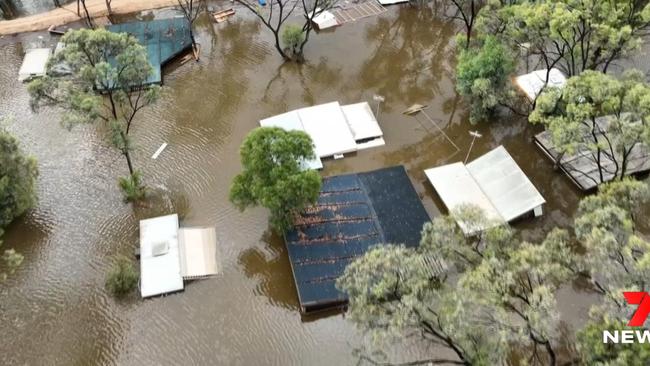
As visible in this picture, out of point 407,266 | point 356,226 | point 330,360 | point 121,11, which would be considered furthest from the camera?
point 121,11

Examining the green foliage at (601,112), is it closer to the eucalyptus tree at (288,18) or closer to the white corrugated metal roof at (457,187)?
the white corrugated metal roof at (457,187)

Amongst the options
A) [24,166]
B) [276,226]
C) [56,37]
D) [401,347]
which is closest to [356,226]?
[276,226]

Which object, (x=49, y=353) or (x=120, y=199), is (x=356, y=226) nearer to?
(x=120, y=199)

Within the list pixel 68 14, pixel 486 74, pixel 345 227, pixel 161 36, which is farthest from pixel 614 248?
pixel 68 14

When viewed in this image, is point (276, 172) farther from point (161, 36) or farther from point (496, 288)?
point (161, 36)

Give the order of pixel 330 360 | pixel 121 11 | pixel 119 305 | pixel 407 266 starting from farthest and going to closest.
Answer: pixel 121 11, pixel 119 305, pixel 330 360, pixel 407 266

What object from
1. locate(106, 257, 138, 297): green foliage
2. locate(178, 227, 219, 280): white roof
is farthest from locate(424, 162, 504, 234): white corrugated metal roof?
locate(106, 257, 138, 297): green foliage

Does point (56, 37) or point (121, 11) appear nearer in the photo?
point (56, 37)
